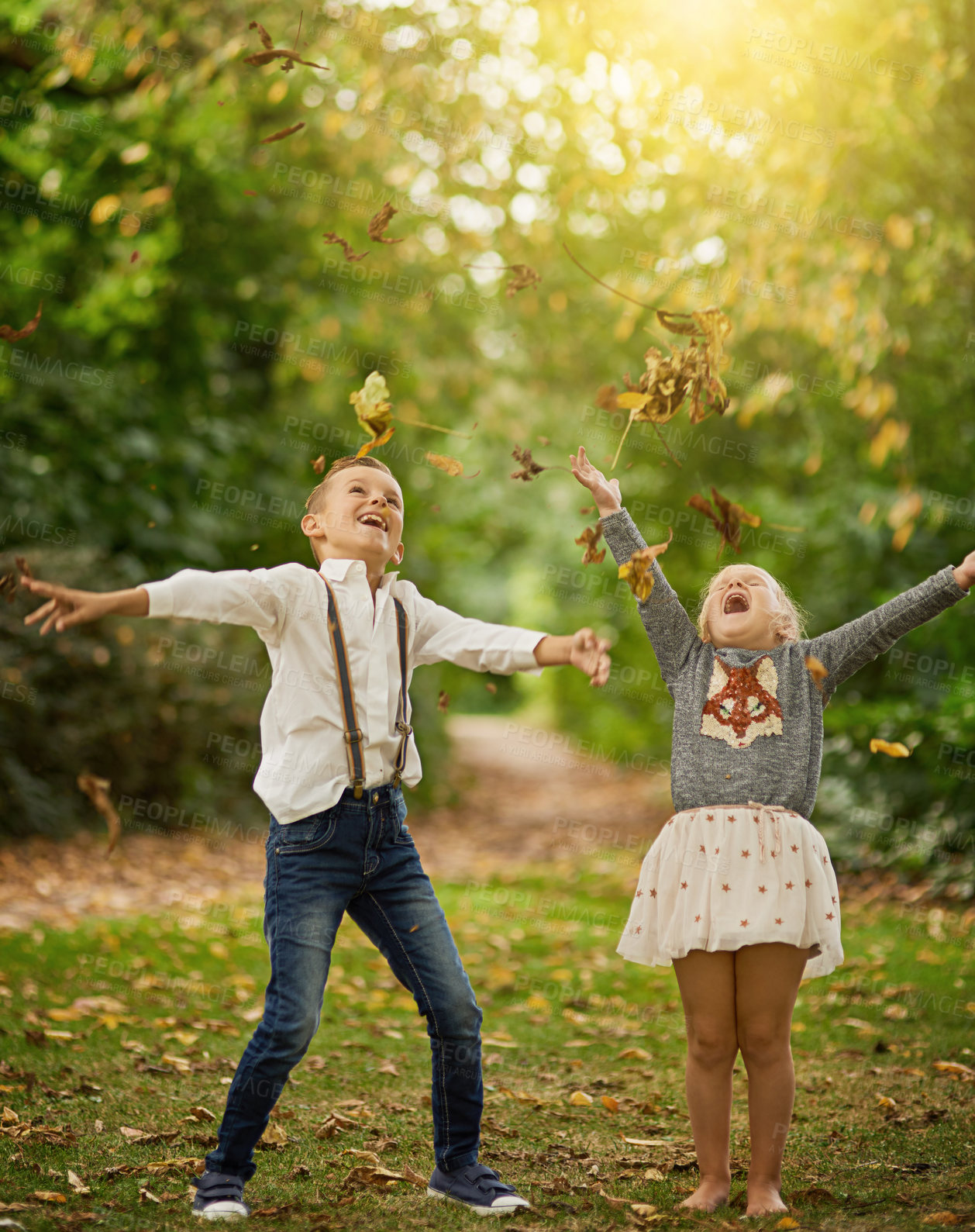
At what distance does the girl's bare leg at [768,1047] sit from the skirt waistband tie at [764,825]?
0.24 metres

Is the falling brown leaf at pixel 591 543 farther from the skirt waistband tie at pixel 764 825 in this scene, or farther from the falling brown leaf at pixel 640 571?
the skirt waistband tie at pixel 764 825

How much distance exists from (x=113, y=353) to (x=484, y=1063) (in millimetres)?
7719

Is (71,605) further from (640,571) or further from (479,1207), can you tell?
(479,1207)

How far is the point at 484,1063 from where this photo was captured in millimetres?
4668

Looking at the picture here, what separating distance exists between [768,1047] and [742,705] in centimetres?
86

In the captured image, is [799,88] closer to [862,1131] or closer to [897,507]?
[897,507]

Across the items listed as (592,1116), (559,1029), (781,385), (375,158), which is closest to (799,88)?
(781,385)

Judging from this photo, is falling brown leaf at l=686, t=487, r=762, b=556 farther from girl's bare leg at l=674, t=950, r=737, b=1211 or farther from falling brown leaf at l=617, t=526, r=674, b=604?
girl's bare leg at l=674, t=950, r=737, b=1211

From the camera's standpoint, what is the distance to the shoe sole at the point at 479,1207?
2.93 m

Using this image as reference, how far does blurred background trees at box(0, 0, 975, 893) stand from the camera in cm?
768

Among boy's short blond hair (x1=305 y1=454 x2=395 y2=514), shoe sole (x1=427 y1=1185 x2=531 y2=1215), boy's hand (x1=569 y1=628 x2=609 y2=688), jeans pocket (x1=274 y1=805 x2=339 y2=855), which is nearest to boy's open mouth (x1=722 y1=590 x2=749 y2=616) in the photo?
boy's hand (x1=569 y1=628 x2=609 y2=688)

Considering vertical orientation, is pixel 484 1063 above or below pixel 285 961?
below

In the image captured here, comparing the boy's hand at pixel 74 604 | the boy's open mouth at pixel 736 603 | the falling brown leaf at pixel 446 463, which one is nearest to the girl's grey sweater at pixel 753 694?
the boy's open mouth at pixel 736 603

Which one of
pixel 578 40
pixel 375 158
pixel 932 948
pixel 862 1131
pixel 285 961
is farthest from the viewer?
pixel 375 158
